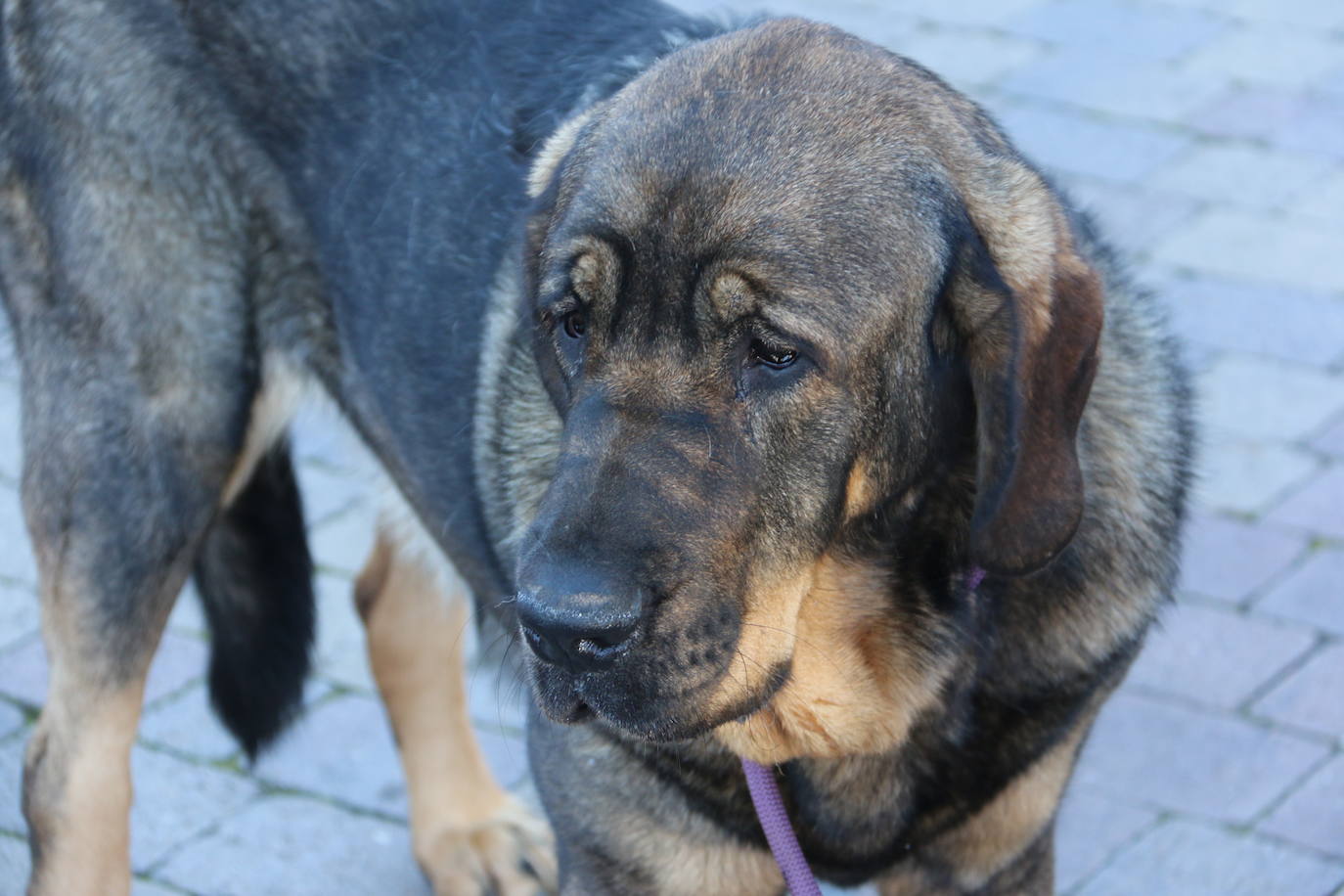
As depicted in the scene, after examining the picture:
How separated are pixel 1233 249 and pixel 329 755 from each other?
11.3 feet

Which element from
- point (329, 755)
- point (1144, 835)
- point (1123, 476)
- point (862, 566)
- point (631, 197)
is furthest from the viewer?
point (329, 755)

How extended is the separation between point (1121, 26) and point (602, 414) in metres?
5.46

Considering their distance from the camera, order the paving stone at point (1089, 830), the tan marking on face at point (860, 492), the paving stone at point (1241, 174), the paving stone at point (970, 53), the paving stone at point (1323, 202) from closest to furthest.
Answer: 1. the tan marking on face at point (860, 492)
2. the paving stone at point (1089, 830)
3. the paving stone at point (1323, 202)
4. the paving stone at point (1241, 174)
5. the paving stone at point (970, 53)

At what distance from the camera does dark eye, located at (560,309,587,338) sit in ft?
8.55

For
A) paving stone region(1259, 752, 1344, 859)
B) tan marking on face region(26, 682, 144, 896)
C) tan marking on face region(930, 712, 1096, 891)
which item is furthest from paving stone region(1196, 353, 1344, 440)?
tan marking on face region(26, 682, 144, 896)

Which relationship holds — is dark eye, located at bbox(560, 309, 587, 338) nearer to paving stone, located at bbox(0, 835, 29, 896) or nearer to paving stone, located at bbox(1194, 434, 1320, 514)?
paving stone, located at bbox(0, 835, 29, 896)

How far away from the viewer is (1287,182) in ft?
20.6

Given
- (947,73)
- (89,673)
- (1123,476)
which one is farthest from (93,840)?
(947,73)

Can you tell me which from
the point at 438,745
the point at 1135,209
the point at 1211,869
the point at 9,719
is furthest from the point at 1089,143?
the point at 9,719

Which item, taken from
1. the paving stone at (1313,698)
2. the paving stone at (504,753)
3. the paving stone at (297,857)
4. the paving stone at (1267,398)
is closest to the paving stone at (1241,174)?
the paving stone at (1267,398)

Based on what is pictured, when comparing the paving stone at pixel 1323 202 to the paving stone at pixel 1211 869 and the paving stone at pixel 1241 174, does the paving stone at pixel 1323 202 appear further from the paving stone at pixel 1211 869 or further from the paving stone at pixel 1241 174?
the paving stone at pixel 1211 869

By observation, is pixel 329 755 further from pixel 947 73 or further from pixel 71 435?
pixel 947 73

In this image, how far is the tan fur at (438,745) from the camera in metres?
3.93

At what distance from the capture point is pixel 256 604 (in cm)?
392
